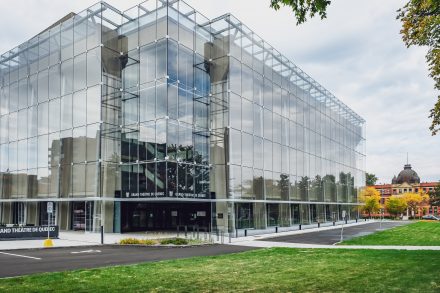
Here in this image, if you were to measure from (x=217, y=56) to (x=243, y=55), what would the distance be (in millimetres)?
2836

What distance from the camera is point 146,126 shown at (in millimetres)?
35312

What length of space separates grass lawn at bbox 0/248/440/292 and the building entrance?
74.0ft

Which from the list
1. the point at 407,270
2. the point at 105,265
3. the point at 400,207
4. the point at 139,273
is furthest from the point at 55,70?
the point at 400,207

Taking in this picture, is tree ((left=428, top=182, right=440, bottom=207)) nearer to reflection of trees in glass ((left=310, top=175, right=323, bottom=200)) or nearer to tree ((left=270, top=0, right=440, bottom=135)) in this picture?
reflection of trees in glass ((left=310, top=175, right=323, bottom=200))

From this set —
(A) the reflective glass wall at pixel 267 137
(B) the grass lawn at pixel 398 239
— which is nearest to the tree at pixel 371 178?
(A) the reflective glass wall at pixel 267 137

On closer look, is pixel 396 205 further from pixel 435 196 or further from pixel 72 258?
pixel 72 258

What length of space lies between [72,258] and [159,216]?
24873mm

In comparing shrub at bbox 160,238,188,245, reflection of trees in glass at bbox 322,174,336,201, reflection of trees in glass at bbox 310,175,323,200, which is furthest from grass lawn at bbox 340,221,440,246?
reflection of trees in glass at bbox 322,174,336,201

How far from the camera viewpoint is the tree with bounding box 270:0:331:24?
8.74 meters

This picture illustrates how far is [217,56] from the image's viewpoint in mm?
39625

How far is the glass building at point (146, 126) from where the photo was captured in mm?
35344

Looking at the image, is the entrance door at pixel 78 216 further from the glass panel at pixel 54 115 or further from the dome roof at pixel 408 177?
the dome roof at pixel 408 177

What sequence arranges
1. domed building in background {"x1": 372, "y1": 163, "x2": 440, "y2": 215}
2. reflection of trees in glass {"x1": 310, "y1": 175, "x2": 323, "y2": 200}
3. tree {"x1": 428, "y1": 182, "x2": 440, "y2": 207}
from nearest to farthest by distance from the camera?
reflection of trees in glass {"x1": 310, "y1": 175, "x2": 323, "y2": 200}
tree {"x1": 428, "y1": 182, "x2": 440, "y2": 207}
domed building in background {"x1": 372, "y1": 163, "x2": 440, "y2": 215}

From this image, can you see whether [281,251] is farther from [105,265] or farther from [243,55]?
[243,55]
